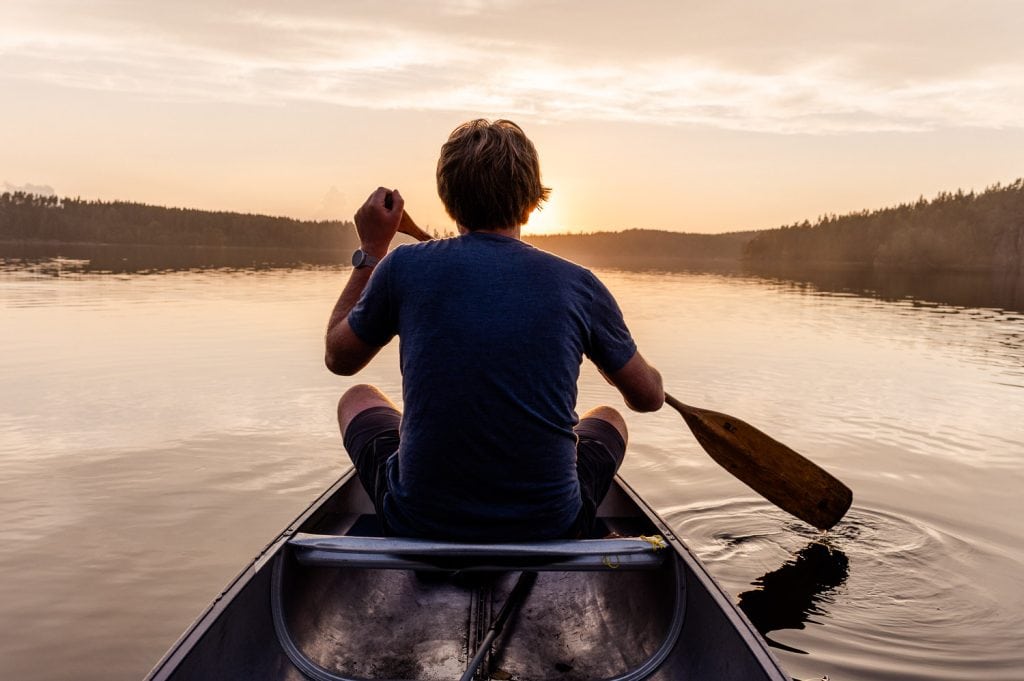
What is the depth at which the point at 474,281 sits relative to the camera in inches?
96.7

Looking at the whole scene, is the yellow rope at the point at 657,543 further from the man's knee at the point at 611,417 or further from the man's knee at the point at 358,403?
the man's knee at the point at 358,403

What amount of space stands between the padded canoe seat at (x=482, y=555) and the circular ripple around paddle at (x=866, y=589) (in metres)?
1.72

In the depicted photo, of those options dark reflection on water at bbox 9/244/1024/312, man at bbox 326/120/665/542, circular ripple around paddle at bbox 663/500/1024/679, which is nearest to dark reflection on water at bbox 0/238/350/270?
dark reflection on water at bbox 9/244/1024/312

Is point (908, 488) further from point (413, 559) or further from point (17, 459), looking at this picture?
point (17, 459)

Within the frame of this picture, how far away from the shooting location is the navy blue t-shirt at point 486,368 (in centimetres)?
245

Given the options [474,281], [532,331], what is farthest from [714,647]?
[474,281]

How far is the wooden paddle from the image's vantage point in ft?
16.5

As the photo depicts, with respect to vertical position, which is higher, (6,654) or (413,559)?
(413,559)

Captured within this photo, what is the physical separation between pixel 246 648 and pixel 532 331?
1.43 meters

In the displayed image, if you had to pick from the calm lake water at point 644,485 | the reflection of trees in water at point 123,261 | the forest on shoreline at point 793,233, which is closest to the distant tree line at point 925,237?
the forest on shoreline at point 793,233

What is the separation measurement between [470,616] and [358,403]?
3.21ft

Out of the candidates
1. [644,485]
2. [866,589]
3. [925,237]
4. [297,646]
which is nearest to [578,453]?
[297,646]

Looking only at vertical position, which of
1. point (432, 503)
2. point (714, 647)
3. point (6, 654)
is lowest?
point (6, 654)

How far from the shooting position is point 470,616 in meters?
3.26
